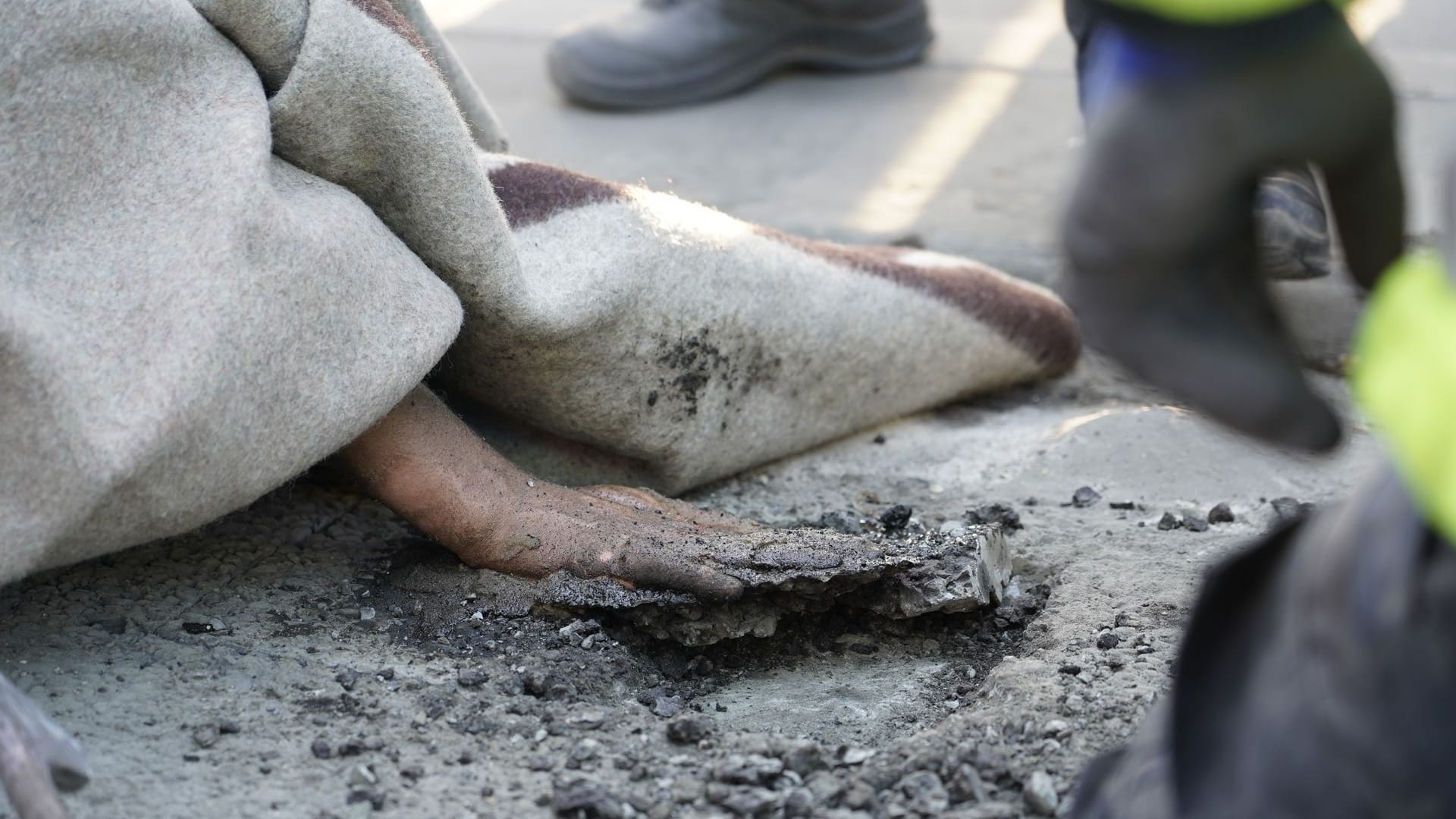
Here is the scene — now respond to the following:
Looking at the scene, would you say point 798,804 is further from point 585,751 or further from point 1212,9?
point 1212,9

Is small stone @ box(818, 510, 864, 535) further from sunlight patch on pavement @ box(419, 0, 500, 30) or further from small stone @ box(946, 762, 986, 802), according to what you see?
sunlight patch on pavement @ box(419, 0, 500, 30)

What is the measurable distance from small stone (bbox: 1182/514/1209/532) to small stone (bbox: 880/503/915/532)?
11.3 inches

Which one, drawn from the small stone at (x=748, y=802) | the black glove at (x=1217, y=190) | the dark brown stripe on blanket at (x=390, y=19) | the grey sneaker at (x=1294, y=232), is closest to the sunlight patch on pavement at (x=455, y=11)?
the grey sneaker at (x=1294, y=232)

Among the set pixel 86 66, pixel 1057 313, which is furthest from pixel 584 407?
pixel 1057 313

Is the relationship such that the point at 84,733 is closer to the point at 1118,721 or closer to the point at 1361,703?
the point at 1118,721

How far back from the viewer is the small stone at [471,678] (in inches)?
47.4

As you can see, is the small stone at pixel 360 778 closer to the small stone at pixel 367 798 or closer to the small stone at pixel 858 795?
the small stone at pixel 367 798

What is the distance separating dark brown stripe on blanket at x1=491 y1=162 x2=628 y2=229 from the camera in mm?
1435

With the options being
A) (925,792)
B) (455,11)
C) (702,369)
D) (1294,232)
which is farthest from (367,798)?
(455,11)

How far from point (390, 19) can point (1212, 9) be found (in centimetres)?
84

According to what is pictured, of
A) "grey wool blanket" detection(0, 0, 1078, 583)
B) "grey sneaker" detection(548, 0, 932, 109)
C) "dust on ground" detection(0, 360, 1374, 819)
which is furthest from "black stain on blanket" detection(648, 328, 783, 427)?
"grey sneaker" detection(548, 0, 932, 109)

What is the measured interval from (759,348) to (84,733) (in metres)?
0.77

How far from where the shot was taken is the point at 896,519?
60.5 inches

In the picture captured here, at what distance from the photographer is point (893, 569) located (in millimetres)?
1303
